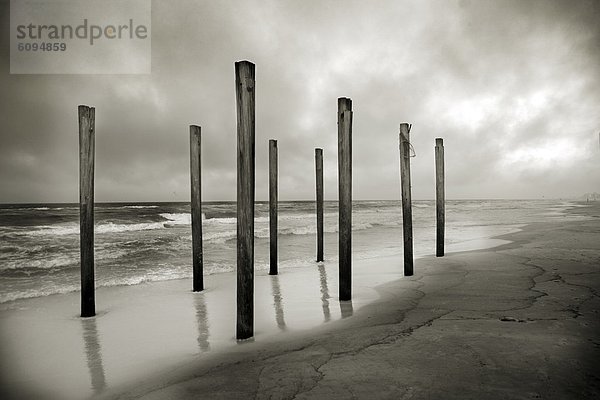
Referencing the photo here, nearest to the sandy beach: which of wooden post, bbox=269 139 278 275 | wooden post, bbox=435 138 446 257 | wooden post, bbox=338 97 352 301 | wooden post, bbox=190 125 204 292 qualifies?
wooden post, bbox=190 125 204 292

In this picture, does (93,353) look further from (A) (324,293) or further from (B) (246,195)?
(A) (324,293)

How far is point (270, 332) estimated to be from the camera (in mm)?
4648

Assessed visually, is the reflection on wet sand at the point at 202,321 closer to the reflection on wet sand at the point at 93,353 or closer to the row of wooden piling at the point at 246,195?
the row of wooden piling at the point at 246,195

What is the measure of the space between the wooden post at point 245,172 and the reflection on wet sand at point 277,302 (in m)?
1.06

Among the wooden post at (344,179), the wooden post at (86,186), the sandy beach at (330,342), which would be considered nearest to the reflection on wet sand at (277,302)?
the sandy beach at (330,342)

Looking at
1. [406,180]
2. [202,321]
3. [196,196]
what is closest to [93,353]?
[202,321]

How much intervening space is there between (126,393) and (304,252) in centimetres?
1054

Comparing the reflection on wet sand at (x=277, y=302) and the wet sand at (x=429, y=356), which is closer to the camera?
the wet sand at (x=429, y=356)

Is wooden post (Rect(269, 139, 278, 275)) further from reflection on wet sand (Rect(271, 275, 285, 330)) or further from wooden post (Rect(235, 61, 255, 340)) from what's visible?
wooden post (Rect(235, 61, 255, 340))

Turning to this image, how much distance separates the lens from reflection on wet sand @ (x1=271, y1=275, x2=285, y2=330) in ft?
16.7

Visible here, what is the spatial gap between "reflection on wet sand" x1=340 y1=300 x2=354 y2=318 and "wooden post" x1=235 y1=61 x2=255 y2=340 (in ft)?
5.47

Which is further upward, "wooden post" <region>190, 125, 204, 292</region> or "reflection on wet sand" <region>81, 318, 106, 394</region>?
"wooden post" <region>190, 125, 204, 292</region>

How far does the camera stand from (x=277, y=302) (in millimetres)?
6316

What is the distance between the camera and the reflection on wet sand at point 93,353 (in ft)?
11.6
